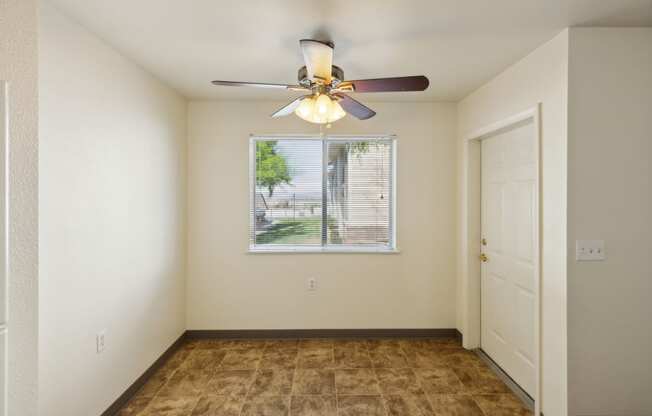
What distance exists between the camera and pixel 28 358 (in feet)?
3.53

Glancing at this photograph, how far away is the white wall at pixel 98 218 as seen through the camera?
1731 millimetres

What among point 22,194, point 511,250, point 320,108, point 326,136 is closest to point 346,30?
point 320,108

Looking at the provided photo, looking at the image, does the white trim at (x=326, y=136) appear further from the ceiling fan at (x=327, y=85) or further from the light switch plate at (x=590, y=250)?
the light switch plate at (x=590, y=250)

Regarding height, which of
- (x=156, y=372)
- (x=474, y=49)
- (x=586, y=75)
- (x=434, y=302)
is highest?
(x=474, y=49)

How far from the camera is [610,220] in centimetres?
195

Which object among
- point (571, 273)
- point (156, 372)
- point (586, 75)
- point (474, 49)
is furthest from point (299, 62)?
point (156, 372)

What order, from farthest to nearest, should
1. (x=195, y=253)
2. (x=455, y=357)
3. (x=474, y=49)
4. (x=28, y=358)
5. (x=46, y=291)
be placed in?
(x=195, y=253) < (x=455, y=357) < (x=474, y=49) < (x=46, y=291) < (x=28, y=358)

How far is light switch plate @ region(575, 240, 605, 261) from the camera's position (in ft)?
6.39

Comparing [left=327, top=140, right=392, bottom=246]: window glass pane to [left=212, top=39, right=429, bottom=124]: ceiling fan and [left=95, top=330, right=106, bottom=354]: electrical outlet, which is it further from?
[left=95, top=330, right=106, bottom=354]: electrical outlet

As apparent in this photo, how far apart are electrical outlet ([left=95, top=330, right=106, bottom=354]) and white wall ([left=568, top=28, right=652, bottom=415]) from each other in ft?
9.35

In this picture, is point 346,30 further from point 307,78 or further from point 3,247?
point 3,247

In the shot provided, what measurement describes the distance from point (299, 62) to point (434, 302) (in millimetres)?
2638

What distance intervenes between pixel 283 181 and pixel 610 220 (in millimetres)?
2661

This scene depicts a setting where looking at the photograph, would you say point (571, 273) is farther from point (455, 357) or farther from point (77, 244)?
point (77, 244)
